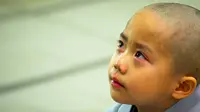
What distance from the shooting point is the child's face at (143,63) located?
88 cm

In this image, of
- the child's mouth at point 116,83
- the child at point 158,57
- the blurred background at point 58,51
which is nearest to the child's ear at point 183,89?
the child at point 158,57

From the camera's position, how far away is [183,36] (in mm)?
867

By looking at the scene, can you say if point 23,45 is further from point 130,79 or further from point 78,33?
point 130,79

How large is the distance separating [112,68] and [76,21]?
1.33 metres

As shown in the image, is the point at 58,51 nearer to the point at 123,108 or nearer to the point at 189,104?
the point at 123,108

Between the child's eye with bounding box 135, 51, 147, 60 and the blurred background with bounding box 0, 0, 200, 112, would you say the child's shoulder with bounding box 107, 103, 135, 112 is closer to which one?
the child's eye with bounding box 135, 51, 147, 60

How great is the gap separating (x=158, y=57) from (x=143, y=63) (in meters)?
0.03

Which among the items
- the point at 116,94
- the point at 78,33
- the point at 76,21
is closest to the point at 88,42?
the point at 78,33

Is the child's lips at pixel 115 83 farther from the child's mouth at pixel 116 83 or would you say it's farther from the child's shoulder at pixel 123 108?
the child's shoulder at pixel 123 108

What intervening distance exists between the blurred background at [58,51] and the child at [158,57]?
0.64 m

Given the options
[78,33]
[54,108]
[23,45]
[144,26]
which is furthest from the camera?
[78,33]

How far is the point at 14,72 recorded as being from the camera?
175cm

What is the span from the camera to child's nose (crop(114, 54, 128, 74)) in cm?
88

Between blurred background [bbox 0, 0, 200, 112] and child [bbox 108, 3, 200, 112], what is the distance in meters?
0.64
